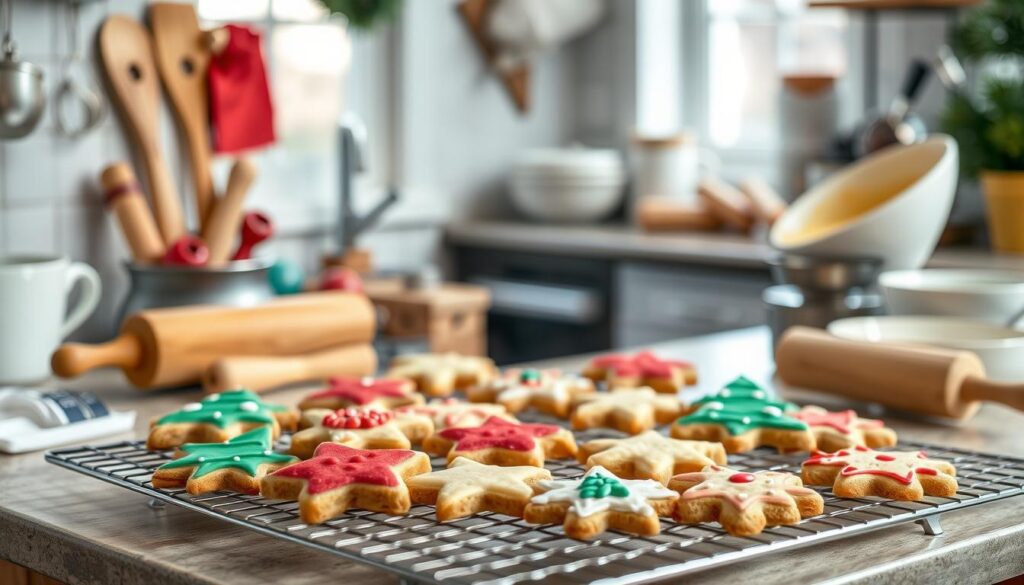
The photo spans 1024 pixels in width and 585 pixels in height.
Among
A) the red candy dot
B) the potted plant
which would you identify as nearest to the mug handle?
the red candy dot

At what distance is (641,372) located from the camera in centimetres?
156

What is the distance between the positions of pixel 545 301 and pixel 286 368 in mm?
1562

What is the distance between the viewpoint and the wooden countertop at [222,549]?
93 centimetres

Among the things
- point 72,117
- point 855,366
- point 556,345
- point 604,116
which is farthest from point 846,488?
point 604,116

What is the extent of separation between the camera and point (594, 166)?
11.2 ft

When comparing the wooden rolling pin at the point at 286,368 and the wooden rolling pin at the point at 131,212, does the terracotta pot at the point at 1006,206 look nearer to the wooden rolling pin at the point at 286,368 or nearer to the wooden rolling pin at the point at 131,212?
the wooden rolling pin at the point at 286,368

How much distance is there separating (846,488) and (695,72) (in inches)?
109

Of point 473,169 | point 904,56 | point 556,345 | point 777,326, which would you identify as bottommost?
point 556,345

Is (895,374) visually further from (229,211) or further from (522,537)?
(229,211)

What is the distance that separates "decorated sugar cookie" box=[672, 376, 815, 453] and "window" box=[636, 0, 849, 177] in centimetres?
230

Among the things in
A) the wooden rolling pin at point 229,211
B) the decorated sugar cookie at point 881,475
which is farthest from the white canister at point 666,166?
the decorated sugar cookie at point 881,475

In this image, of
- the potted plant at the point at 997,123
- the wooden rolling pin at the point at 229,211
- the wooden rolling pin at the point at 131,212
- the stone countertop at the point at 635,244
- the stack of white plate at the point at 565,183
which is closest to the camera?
the wooden rolling pin at the point at 131,212

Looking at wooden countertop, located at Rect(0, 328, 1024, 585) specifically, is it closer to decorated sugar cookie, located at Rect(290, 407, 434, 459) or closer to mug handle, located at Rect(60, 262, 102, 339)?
decorated sugar cookie, located at Rect(290, 407, 434, 459)

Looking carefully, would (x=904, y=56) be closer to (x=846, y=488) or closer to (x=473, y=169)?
(x=473, y=169)
